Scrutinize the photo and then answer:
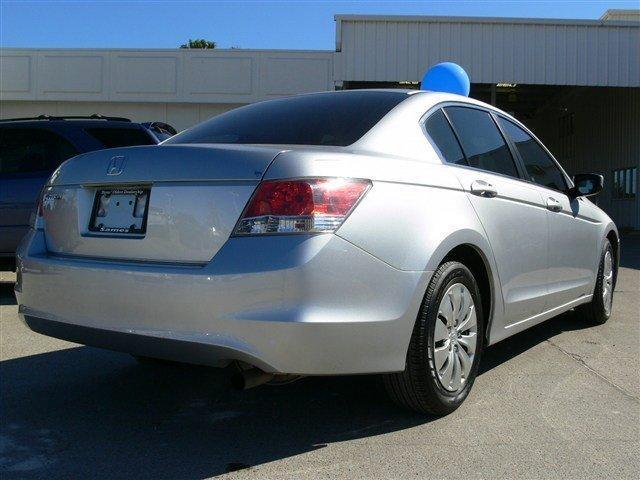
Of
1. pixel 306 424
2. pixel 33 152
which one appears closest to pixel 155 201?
pixel 306 424

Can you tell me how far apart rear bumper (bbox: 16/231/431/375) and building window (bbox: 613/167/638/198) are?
70.6ft

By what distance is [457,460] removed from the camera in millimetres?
2811

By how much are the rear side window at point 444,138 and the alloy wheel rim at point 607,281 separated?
253 cm

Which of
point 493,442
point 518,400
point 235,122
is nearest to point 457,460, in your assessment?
point 493,442

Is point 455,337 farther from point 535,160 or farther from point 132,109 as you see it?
point 132,109

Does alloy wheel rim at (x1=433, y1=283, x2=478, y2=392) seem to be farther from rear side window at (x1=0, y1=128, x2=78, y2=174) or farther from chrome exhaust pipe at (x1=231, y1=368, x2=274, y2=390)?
rear side window at (x1=0, y1=128, x2=78, y2=174)

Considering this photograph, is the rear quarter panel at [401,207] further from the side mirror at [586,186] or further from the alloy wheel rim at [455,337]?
the side mirror at [586,186]

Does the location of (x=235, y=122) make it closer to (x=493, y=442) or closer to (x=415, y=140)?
(x=415, y=140)

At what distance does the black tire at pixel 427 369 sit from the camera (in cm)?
296

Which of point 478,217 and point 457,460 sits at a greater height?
point 478,217

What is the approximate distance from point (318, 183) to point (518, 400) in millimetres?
1822

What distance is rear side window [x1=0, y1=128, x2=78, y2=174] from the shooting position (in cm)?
690

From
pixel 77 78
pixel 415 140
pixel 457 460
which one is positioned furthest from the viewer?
pixel 77 78

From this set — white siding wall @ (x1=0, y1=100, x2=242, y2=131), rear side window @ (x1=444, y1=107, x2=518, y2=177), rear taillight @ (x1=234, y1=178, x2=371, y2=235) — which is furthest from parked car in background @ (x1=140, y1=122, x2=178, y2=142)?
white siding wall @ (x1=0, y1=100, x2=242, y2=131)
